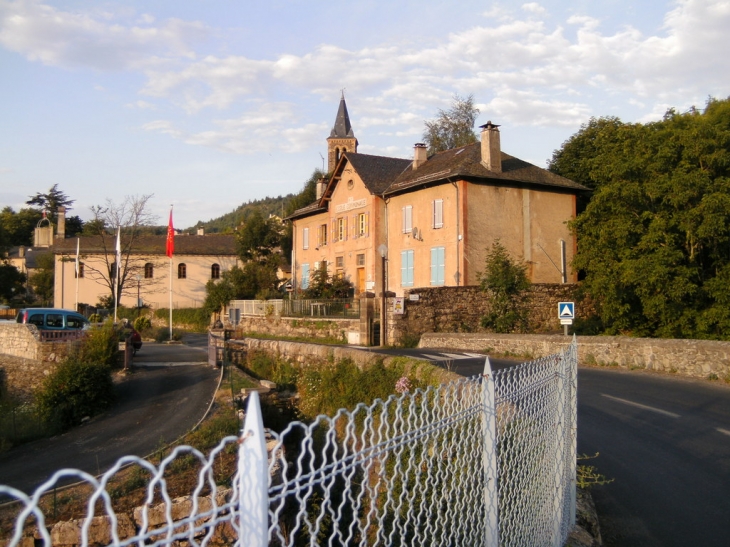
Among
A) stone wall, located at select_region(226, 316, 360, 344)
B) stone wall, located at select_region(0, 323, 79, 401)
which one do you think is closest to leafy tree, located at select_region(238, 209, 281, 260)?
stone wall, located at select_region(226, 316, 360, 344)

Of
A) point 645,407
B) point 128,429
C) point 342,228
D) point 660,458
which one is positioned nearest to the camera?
point 660,458

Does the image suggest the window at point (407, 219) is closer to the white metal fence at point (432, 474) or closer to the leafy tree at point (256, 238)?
the leafy tree at point (256, 238)

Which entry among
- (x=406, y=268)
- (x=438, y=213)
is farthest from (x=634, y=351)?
(x=406, y=268)

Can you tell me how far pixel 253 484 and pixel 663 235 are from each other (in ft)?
74.5

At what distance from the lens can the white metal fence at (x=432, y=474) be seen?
191 centimetres

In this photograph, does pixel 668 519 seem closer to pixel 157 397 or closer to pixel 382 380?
pixel 382 380

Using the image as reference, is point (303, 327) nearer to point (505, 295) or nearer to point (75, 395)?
point (505, 295)

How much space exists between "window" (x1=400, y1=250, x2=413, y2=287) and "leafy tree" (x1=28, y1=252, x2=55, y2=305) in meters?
42.3

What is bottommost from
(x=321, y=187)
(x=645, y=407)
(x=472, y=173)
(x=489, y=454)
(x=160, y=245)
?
(x=645, y=407)

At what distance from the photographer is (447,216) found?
99.8ft

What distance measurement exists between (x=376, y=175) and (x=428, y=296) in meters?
11.9

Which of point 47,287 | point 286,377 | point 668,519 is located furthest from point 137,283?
point 668,519

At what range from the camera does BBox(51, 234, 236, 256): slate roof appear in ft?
179

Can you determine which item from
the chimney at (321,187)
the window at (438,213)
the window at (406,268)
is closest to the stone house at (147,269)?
the chimney at (321,187)
